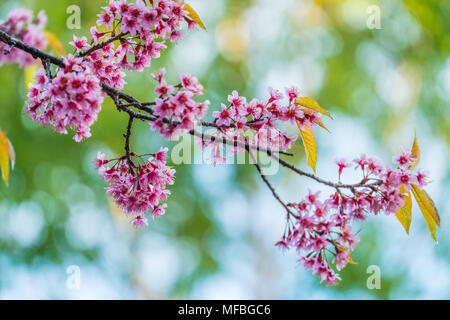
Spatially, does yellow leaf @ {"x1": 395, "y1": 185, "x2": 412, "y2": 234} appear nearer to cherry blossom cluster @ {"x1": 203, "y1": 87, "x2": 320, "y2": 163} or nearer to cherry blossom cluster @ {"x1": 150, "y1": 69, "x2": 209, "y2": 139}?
cherry blossom cluster @ {"x1": 203, "y1": 87, "x2": 320, "y2": 163}

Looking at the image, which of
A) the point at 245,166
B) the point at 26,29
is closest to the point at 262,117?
the point at 26,29

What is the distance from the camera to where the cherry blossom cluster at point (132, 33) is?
1199 mm

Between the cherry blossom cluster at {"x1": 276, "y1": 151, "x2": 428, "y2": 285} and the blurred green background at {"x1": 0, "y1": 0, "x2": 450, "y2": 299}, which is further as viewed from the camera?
the blurred green background at {"x1": 0, "y1": 0, "x2": 450, "y2": 299}

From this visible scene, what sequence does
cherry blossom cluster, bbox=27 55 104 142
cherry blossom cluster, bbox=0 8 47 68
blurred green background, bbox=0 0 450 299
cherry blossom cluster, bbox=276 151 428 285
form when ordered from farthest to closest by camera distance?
blurred green background, bbox=0 0 450 299
cherry blossom cluster, bbox=0 8 47 68
cherry blossom cluster, bbox=276 151 428 285
cherry blossom cluster, bbox=27 55 104 142

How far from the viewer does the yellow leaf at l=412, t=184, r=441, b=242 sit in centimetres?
126

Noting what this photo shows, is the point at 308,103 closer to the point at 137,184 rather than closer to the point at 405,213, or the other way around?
the point at 405,213

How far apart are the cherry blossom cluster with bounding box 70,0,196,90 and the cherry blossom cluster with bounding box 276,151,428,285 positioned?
684 millimetres

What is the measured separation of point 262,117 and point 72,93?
547 mm

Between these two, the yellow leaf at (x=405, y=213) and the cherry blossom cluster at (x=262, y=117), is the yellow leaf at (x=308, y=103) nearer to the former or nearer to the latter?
the cherry blossom cluster at (x=262, y=117)

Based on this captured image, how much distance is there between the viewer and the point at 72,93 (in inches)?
39.2

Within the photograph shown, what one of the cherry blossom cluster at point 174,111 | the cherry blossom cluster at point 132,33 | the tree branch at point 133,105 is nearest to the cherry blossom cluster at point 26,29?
the cherry blossom cluster at point 132,33

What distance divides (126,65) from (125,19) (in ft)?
0.59

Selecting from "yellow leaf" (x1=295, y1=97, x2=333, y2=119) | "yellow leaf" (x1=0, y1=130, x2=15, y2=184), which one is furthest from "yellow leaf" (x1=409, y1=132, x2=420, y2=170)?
"yellow leaf" (x1=0, y1=130, x2=15, y2=184)

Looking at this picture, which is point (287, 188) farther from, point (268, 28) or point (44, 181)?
point (44, 181)
